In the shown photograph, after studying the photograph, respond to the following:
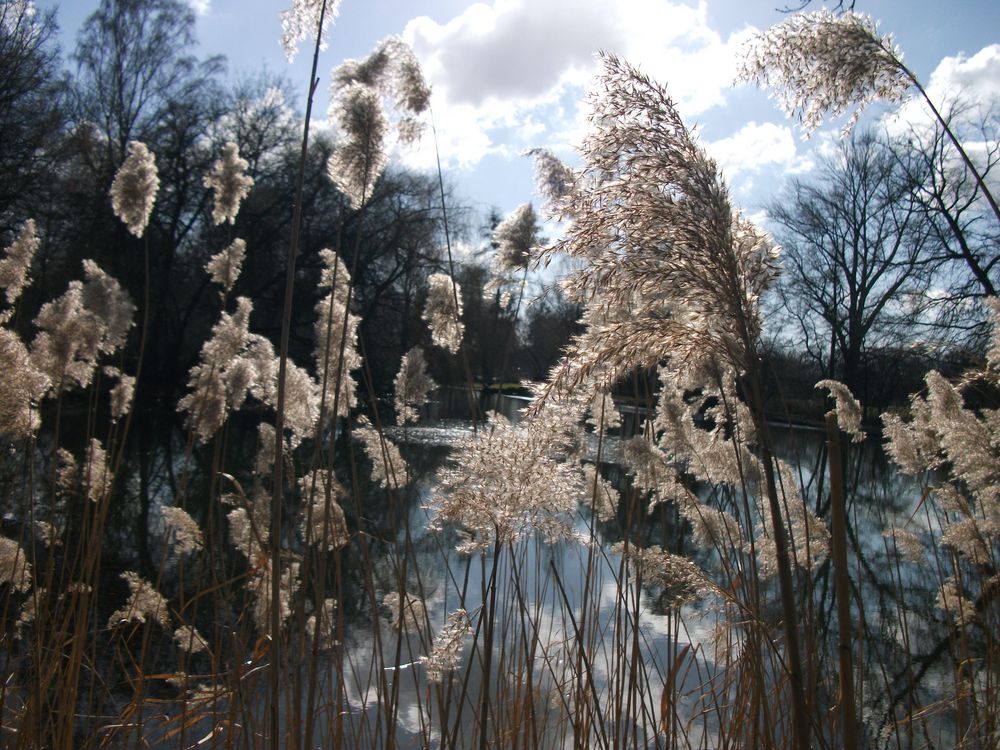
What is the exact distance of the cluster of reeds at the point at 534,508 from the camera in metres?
1.23

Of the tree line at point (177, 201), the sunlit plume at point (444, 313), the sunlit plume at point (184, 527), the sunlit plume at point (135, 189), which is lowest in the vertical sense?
the sunlit plume at point (184, 527)

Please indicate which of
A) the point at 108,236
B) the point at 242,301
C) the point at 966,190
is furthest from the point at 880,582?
the point at 108,236

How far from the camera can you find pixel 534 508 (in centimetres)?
143

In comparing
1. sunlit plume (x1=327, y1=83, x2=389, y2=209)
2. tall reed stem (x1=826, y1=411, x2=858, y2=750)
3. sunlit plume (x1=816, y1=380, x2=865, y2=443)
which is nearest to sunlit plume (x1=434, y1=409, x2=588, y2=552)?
tall reed stem (x1=826, y1=411, x2=858, y2=750)

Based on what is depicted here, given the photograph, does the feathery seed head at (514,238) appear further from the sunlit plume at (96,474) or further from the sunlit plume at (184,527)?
the sunlit plume at (96,474)

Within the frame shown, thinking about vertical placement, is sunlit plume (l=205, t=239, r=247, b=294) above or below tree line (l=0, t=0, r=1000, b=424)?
below

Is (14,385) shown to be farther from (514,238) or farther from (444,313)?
(514,238)

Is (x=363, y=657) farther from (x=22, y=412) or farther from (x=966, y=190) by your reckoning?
(x=966, y=190)

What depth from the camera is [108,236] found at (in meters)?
15.9

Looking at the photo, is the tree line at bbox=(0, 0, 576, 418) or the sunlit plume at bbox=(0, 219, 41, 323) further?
the tree line at bbox=(0, 0, 576, 418)

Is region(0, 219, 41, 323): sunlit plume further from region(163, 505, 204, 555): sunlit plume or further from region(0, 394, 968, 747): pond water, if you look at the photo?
region(163, 505, 204, 555): sunlit plume

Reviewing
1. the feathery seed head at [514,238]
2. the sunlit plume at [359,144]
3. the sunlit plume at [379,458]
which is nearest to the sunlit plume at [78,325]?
the sunlit plume at [379,458]

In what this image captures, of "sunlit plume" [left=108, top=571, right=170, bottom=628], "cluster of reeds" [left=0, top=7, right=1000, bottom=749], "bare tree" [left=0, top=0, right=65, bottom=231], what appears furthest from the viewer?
"bare tree" [left=0, top=0, right=65, bottom=231]

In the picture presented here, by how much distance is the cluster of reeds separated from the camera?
1.23 metres
